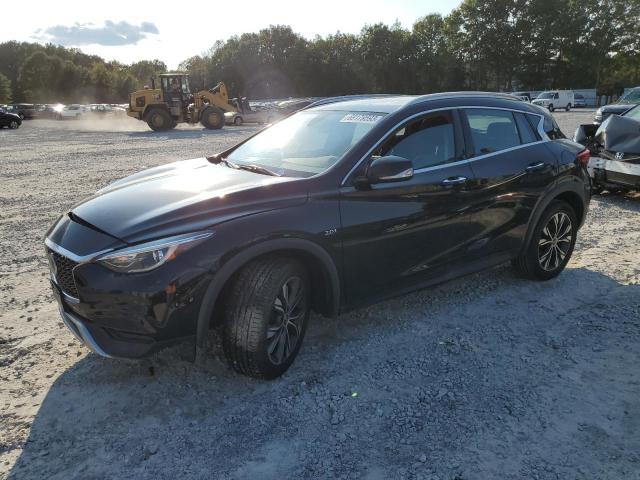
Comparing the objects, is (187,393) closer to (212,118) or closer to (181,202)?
(181,202)

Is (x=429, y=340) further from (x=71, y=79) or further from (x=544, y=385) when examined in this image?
(x=71, y=79)

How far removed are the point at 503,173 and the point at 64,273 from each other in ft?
11.1

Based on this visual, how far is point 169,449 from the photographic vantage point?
275 cm

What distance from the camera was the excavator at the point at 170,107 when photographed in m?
27.0

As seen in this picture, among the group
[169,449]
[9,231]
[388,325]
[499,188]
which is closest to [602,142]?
[499,188]

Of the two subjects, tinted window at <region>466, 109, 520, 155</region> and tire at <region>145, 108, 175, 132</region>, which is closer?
tinted window at <region>466, 109, 520, 155</region>

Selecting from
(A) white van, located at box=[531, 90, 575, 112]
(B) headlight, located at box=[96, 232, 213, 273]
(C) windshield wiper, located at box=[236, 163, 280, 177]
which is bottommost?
(B) headlight, located at box=[96, 232, 213, 273]

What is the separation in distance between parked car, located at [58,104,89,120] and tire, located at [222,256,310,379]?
135ft

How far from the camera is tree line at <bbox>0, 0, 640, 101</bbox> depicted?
66.1 meters

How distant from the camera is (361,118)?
13.1ft

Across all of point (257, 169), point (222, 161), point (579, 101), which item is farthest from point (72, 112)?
point (579, 101)

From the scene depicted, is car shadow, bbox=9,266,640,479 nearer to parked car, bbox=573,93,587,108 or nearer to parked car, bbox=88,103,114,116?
parked car, bbox=88,103,114,116

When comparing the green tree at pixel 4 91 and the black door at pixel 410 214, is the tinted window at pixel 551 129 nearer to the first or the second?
the black door at pixel 410 214

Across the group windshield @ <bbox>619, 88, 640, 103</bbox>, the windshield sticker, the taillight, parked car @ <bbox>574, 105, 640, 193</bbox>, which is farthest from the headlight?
windshield @ <bbox>619, 88, 640, 103</bbox>
